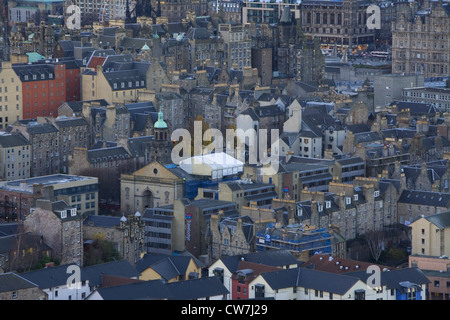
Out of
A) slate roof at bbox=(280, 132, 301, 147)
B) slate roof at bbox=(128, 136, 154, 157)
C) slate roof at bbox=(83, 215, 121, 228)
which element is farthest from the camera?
slate roof at bbox=(280, 132, 301, 147)

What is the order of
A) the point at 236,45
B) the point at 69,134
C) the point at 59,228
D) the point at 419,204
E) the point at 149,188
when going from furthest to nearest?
1. the point at 236,45
2. the point at 69,134
3. the point at 149,188
4. the point at 419,204
5. the point at 59,228

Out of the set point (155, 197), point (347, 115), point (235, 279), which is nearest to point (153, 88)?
point (347, 115)

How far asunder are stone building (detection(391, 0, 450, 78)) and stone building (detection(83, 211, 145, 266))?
76190mm

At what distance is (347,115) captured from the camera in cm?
13912

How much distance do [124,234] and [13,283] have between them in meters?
17.0

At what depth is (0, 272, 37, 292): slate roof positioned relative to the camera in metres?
89.0

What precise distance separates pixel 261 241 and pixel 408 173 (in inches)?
824

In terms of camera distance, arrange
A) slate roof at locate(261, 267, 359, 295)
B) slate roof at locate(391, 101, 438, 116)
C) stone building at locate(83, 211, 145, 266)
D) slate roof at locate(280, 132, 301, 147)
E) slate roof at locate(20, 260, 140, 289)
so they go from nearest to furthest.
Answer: slate roof at locate(261, 267, 359, 295) → slate roof at locate(20, 260, 140, 289) → stone building at locate(83, 211, 145, 266) → slate roof at locate(280, 132, 301, 147) → slate roof at locate(391, 101, 438, 116)

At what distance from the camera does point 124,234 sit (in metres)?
106

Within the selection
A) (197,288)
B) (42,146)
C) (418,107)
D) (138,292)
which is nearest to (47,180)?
(42,146)

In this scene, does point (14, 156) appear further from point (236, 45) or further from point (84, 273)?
point (236, 45)

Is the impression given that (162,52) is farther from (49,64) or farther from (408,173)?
(408,173)

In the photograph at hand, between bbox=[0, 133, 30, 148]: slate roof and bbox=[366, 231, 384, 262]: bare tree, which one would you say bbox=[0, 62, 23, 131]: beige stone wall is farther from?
bbox=[366, 231, 384, 262]: bare tree

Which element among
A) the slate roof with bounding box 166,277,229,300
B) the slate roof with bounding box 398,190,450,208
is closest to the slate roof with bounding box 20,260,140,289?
the slate roof with bounding box 166,277,229,300
